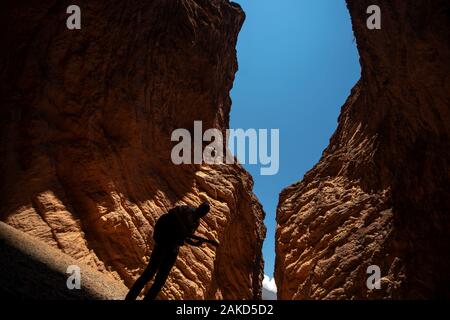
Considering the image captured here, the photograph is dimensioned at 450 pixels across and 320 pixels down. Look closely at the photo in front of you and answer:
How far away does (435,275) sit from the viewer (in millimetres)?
13242

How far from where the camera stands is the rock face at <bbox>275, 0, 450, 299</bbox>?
11266 mm

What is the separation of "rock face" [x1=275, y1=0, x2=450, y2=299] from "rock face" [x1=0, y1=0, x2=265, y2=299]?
3.73 m

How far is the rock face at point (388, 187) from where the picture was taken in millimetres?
11266

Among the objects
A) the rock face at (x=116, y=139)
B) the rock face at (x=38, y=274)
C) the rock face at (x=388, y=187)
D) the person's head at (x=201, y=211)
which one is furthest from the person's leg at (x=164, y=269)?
the rock face at (x=388, y=187)

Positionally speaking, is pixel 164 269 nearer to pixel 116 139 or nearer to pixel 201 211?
pixel 201 211


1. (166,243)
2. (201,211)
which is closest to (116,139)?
(201,211)

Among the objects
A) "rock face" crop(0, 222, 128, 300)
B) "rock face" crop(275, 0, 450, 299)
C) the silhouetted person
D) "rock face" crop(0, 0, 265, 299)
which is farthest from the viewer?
"rock face" crop(0, 0, 265, 299)

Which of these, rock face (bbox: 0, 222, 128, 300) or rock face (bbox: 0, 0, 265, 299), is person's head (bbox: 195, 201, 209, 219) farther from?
rock face (bbox: 0, 0, 265, 299)

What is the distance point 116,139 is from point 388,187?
35.0 feet

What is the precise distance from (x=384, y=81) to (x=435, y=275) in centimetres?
694

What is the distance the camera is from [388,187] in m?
15.3

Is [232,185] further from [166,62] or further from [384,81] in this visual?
[384,81]

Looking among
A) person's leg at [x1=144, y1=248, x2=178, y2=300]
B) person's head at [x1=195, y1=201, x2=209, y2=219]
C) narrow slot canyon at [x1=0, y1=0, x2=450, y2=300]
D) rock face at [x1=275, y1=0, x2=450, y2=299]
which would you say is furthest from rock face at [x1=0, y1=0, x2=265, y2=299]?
person's head at [x1=195, y1=201, x2=209, y2=219]

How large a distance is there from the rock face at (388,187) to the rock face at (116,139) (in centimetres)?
373
